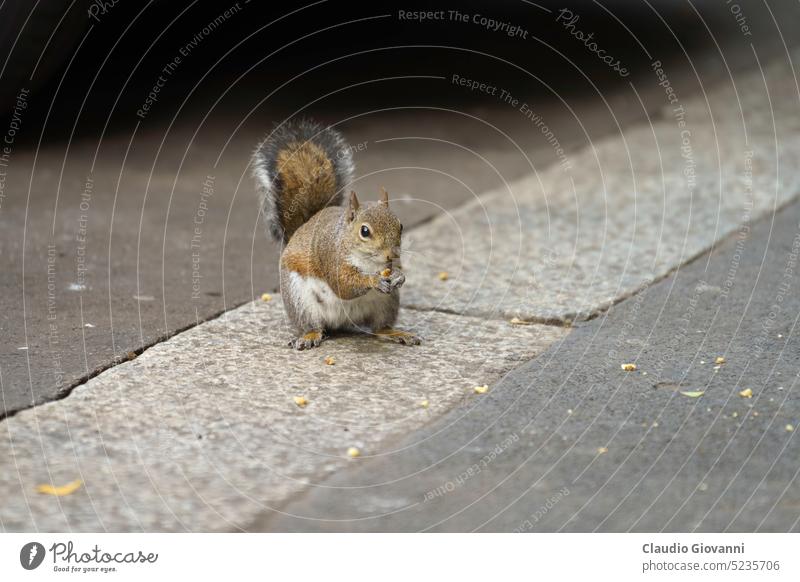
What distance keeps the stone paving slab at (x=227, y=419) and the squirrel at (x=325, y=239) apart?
0.36 feet

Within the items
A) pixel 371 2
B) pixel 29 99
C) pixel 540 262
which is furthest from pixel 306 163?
pixel 371 2

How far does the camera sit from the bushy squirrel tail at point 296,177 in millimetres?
3754

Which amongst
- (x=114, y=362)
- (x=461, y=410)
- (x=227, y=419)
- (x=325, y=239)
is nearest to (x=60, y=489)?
(x=227, y=419)

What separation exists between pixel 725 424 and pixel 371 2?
4435 millimetres

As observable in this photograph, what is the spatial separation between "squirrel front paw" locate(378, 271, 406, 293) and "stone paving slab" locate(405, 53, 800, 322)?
706mm

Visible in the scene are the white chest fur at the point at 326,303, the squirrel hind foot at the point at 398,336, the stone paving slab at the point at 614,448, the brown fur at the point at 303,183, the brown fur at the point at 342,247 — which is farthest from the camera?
the brown fur at the point at 303,183

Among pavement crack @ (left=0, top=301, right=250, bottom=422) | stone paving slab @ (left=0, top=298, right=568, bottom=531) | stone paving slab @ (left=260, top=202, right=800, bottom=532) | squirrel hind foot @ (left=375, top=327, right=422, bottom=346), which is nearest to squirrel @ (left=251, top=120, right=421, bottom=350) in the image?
squirrel hind foot @ (left=375, top=327, right=422, bottom=346)

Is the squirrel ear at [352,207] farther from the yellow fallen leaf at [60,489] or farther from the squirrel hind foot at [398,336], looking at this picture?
the yellow fallen leaf at [60,489]

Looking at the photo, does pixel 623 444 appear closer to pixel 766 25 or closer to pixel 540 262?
pixel 540 262

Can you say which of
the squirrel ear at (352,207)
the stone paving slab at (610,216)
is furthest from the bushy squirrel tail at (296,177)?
the stone paving slab at (610,216)

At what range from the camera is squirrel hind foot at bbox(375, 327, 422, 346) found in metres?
3.59

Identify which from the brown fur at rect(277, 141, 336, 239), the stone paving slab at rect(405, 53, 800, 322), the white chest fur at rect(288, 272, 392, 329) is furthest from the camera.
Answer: the stone paving slab at rect(405, 53, 800, 322)

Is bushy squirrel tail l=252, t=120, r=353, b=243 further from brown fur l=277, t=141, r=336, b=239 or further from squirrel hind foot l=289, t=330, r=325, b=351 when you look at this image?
squirrel hind foot l=289, t=330, r=325, b=351

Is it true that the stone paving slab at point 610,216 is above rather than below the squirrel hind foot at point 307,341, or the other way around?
above
